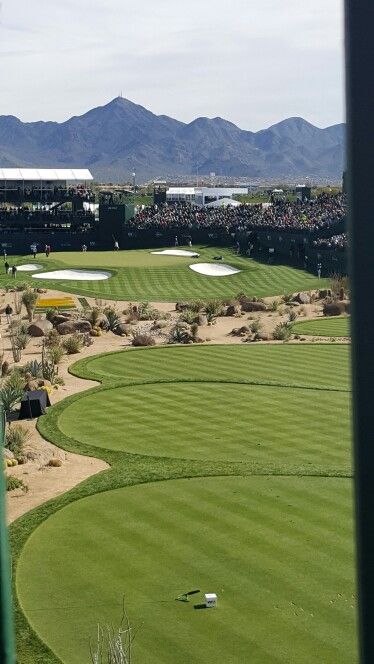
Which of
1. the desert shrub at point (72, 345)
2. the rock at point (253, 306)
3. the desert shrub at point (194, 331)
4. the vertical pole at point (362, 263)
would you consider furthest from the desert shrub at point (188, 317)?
the vertical pole at point (362, 263)

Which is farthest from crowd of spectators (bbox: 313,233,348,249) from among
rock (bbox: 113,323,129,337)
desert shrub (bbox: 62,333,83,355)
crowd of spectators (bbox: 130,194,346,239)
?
desert shrub (bbox: 62,333,83,355)

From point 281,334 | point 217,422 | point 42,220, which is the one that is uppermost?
point 42,220

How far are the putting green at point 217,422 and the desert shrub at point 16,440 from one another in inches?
63.1

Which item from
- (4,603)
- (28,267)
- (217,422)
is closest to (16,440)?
(217,422)

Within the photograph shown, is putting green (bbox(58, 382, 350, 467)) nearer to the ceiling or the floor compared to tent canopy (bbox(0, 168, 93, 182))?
nearer to the floor

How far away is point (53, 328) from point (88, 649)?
113 ft

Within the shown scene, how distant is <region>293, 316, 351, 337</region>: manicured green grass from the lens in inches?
1887

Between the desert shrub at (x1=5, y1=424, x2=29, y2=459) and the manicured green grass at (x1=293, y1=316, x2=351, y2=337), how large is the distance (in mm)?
23268

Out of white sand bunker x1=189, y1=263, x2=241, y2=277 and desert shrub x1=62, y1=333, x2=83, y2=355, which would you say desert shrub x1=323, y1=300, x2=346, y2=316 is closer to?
white sand bunker x1=189, y1=263, x2=241, y2=277

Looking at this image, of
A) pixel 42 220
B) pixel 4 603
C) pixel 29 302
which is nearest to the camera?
pixel 4 603

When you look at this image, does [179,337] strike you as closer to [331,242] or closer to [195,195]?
[331,242]

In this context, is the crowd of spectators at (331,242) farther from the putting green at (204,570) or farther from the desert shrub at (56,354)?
the putting green at (204,570)

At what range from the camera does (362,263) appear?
8.72 ft

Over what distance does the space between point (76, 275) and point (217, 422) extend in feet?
143
